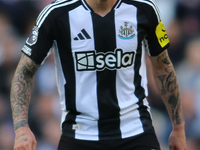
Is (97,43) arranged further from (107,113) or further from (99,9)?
(107,113)

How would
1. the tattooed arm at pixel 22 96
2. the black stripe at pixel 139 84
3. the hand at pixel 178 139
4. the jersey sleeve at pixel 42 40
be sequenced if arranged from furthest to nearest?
1. the hand at pixel 178 139
2. the black stripe at pixel 139 84
3. the jersey sleeve at pixel 42 40
4. the tattooed arm at pixel 22 96

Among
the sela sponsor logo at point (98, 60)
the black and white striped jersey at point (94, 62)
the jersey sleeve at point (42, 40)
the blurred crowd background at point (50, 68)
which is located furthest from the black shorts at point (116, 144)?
the blurred crowd background at point (50, 68)

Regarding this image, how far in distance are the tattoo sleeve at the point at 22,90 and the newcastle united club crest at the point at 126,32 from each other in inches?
22.8

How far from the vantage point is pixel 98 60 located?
7.99ft

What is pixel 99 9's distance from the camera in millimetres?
2520

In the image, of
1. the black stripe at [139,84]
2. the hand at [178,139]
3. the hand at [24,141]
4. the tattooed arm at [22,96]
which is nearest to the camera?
the hand at [24,141]

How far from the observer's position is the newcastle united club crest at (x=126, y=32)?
249 cm

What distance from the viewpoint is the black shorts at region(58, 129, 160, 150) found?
94.4 inches

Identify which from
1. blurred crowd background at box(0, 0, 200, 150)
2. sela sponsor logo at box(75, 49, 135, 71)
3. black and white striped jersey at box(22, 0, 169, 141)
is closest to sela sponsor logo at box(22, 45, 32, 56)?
black and white striped jersey at box(22, 0, 169, 141)

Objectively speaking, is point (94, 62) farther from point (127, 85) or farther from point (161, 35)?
point (161, 35)

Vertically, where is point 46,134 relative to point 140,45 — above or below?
below

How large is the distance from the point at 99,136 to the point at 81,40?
0.61 m

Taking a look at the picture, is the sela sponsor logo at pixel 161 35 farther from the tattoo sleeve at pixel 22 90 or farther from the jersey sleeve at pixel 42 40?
the tattoo sleeve at pixel 22 90

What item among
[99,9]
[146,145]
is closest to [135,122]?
[146,145]
